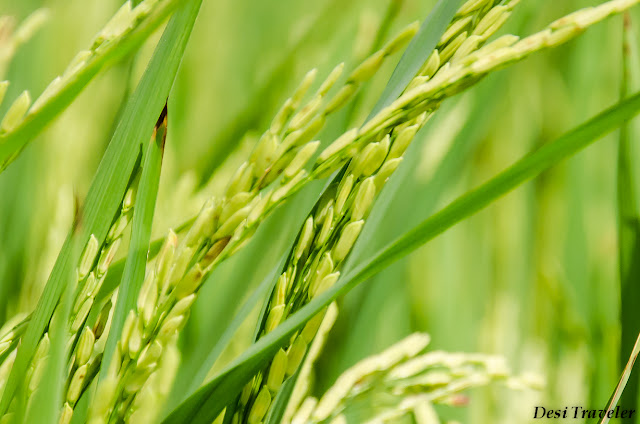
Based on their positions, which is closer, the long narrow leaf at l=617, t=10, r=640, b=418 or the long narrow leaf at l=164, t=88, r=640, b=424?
the long narrow leaf at l=164, t=88, r=640, b=424

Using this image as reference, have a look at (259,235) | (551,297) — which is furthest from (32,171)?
(551,297)

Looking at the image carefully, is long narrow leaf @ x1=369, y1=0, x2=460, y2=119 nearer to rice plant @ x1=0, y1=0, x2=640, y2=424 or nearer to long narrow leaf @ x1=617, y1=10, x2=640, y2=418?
rice plant @ x1=0, y1=0, x2=640, y2=424

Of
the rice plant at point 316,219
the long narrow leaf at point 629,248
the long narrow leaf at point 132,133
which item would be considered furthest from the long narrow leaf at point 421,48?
the long narrow leaf at point 629,248

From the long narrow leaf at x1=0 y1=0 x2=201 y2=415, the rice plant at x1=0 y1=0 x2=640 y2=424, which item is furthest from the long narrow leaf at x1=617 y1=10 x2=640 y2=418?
the long narrow leaf at x1=0 y1=0 x2=201 y2=415

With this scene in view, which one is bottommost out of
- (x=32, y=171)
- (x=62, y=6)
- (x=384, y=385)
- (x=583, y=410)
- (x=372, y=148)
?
(x=583, y=410)

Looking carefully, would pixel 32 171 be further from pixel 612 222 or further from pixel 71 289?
pixel 612 222

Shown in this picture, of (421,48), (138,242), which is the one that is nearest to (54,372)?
(138,242)

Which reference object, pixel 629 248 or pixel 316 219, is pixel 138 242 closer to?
pixel 316 219
